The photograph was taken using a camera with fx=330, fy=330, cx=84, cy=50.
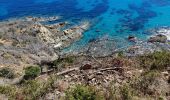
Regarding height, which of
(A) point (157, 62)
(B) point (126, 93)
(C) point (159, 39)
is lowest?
(C) point (159, 39)

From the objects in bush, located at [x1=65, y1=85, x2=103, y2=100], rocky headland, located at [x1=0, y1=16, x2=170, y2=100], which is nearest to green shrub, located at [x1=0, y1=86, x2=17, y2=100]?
rocky headland, located at [x1=0, y1=16, x2=170, y2=100]

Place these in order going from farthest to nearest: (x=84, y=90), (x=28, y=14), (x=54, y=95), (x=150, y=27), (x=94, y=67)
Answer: (x=28, y=14), (x=150, y=27), (x=94, y=67), (x=54, y=95), (x=84, y=90)

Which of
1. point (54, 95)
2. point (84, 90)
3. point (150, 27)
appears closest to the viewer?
point (84, 90)

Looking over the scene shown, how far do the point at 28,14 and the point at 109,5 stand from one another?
Result: 18950 millimetres

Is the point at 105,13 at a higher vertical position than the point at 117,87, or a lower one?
lower

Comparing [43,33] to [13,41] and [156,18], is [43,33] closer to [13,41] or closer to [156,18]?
[13,41]

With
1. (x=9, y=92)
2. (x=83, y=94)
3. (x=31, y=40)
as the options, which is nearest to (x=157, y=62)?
(x=83, y=94)

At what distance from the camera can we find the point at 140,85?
24.1 meters

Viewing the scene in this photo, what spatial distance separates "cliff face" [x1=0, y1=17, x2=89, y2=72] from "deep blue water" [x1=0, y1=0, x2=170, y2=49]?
2.92 m

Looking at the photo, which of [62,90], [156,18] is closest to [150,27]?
[156,18]

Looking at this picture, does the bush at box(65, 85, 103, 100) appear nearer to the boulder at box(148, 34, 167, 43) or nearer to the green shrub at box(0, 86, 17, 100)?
the green shrub at box(0, 86, 17, 100)

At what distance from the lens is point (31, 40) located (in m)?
58.9

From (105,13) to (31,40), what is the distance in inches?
797

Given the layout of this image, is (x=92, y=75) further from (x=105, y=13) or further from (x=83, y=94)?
(x=105, y=13)
